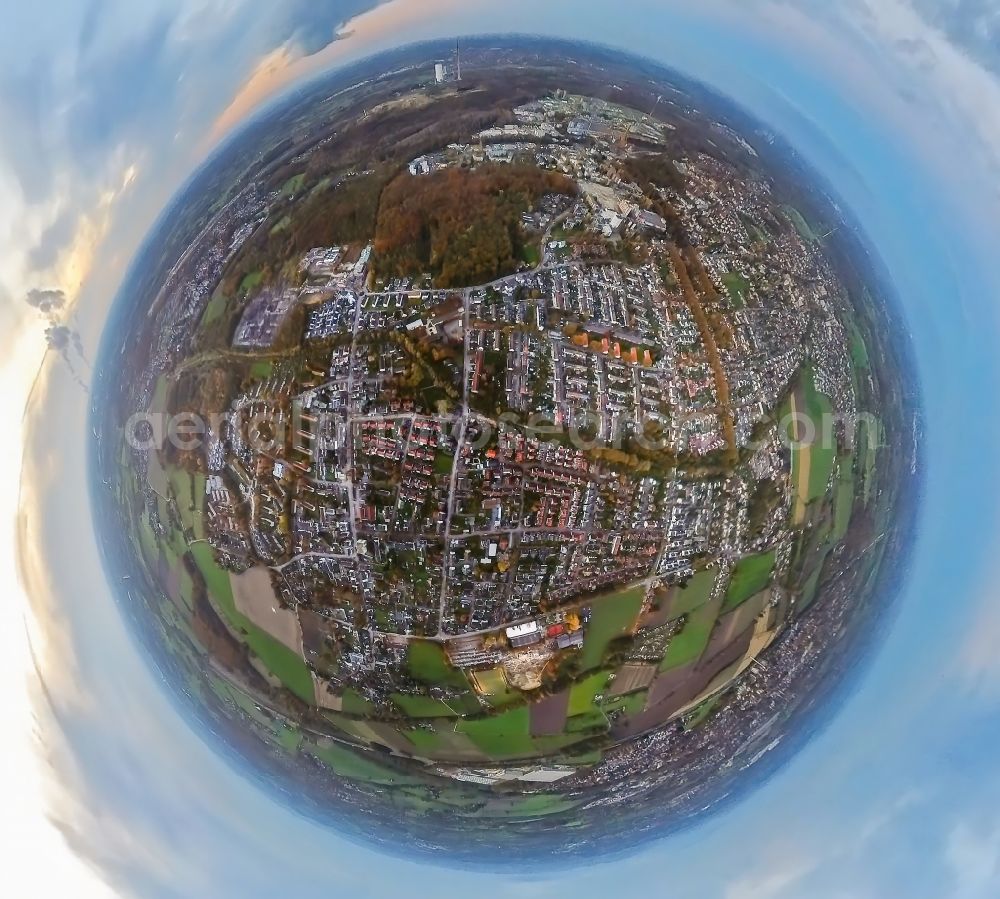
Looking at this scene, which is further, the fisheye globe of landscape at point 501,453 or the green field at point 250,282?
the green field at point 250,282

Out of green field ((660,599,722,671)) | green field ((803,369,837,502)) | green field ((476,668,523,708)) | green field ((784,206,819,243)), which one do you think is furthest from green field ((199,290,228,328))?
green field ((784,206,819,243))

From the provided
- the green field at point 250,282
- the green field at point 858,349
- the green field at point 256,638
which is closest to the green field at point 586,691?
the green field at point 256,638

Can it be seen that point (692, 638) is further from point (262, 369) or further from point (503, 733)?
point (262, 369)

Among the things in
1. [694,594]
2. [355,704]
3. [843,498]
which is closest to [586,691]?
[694,594]

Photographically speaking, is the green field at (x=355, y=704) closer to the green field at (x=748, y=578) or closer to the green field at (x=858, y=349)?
the green field at (x=748, y=578)

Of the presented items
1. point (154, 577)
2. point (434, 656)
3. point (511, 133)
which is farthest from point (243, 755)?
point (511, 133)

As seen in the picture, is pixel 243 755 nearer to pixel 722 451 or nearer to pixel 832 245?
pixel 722 451

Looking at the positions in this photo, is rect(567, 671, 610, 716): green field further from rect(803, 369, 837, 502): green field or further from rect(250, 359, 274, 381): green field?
rect(250, 359, 274, 381): green field
